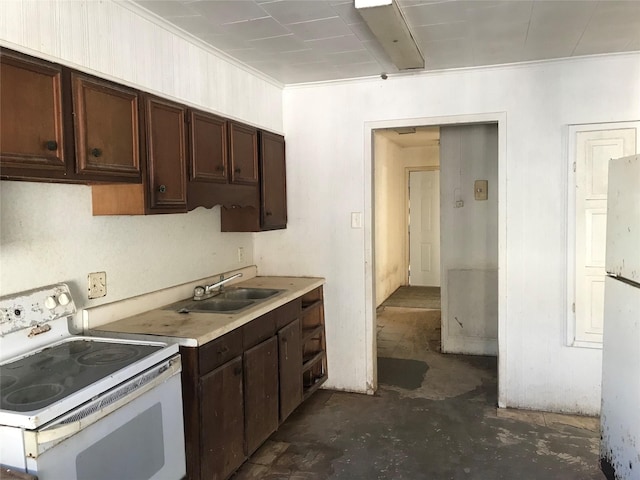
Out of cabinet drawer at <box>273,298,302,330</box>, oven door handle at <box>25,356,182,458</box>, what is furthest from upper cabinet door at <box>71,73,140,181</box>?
cabinet drawer at <box>273,298,302,330</box>

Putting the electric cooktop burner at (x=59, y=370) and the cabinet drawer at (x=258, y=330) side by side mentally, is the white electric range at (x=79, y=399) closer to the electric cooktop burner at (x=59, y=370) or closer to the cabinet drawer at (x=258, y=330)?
the electric cooktop burner at (x=59, y=370)

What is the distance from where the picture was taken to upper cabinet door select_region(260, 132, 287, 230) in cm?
350

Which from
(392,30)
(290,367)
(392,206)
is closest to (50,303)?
(290,367)

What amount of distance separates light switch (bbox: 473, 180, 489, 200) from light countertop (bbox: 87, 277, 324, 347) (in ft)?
8.29

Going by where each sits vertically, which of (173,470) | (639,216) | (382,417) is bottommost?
(382,417)

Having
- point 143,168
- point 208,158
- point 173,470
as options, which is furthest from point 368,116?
point 173,470

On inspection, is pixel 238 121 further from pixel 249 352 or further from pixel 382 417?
pixel 382 417

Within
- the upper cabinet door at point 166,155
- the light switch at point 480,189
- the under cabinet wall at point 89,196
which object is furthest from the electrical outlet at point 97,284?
the light switch at point 480,189

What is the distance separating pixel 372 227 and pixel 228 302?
128 centimetres

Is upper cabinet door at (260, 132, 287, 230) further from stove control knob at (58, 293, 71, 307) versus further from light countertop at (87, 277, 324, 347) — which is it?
stove control knob at (58, 293, 71, 307)

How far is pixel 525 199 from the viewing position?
11.2ft

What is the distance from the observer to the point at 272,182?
364 centimetres

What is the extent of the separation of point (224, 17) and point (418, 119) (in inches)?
65.3

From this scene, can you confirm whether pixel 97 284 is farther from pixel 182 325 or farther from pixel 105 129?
pixel 105 129
